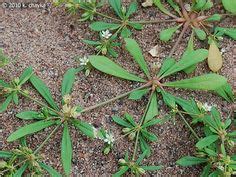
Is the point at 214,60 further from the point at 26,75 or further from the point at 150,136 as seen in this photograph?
the point at 26,75

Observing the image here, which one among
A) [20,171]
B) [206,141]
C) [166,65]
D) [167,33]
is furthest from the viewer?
[167,33]

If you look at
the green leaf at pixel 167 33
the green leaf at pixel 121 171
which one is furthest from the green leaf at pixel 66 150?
the green leaf at pixel 167 33

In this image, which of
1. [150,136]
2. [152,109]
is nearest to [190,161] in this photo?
[150,136]

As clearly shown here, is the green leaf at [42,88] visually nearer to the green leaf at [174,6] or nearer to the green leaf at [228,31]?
the green leaf at [174,6]

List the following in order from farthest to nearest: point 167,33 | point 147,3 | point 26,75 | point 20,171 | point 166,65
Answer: point 147,3 → point 167,33 → point 166,65 → point 26,75 → point 20,171

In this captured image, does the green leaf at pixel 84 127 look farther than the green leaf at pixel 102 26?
No

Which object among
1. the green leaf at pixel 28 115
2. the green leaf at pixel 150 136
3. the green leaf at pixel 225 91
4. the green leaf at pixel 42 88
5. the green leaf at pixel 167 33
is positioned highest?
the green leaf at pixel 167 33
